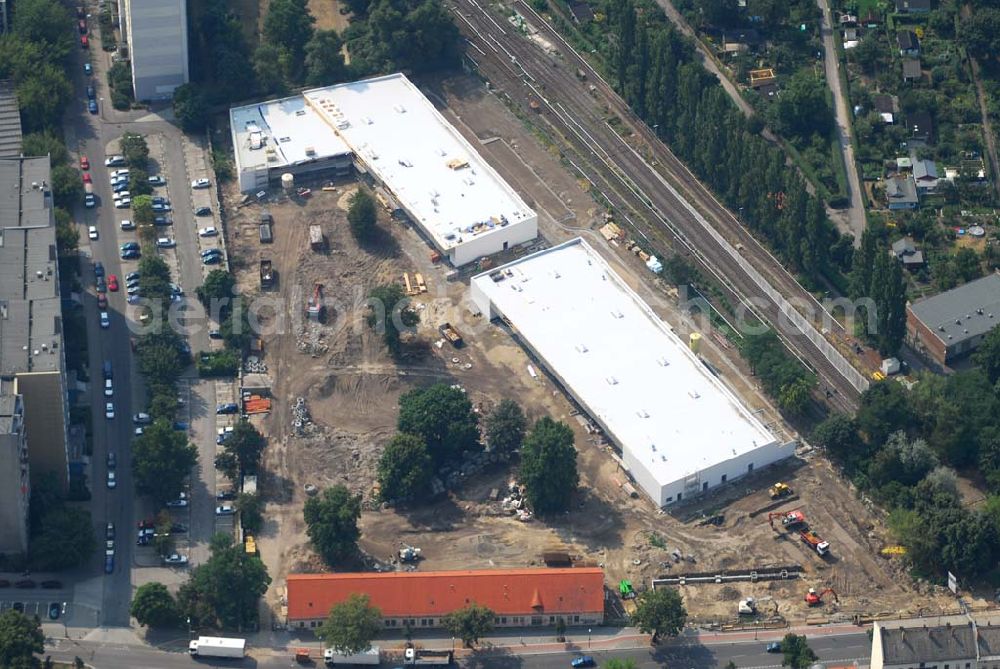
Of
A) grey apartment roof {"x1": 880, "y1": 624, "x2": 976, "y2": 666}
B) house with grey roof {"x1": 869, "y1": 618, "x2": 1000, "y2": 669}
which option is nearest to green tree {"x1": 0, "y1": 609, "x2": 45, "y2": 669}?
house with grey roof {"x1": 869, "y1": 618, "x2": 1000, "y2": 669}

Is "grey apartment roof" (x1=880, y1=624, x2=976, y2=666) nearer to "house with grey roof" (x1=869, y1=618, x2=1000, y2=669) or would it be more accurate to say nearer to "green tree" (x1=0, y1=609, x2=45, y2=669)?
"house with grey roof" (x1=869, y1=618, x2=1000, y2=669)

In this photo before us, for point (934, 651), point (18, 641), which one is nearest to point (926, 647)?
point (934, 651)

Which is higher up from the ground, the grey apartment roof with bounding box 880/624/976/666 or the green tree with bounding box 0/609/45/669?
the green tree with bounding box 0/609/45/669

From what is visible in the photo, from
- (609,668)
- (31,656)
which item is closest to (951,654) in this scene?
(609,668)

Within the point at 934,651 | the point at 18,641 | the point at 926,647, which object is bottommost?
the point at 934,651

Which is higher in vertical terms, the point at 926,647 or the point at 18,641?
the point at 18,641

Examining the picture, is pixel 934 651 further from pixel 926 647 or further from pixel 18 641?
pixel 18 641

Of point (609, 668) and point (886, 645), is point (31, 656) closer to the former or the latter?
point (609, 668)

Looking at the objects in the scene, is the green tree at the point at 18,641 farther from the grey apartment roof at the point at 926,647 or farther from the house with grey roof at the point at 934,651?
the grey apartment roof at the point at 926,647
